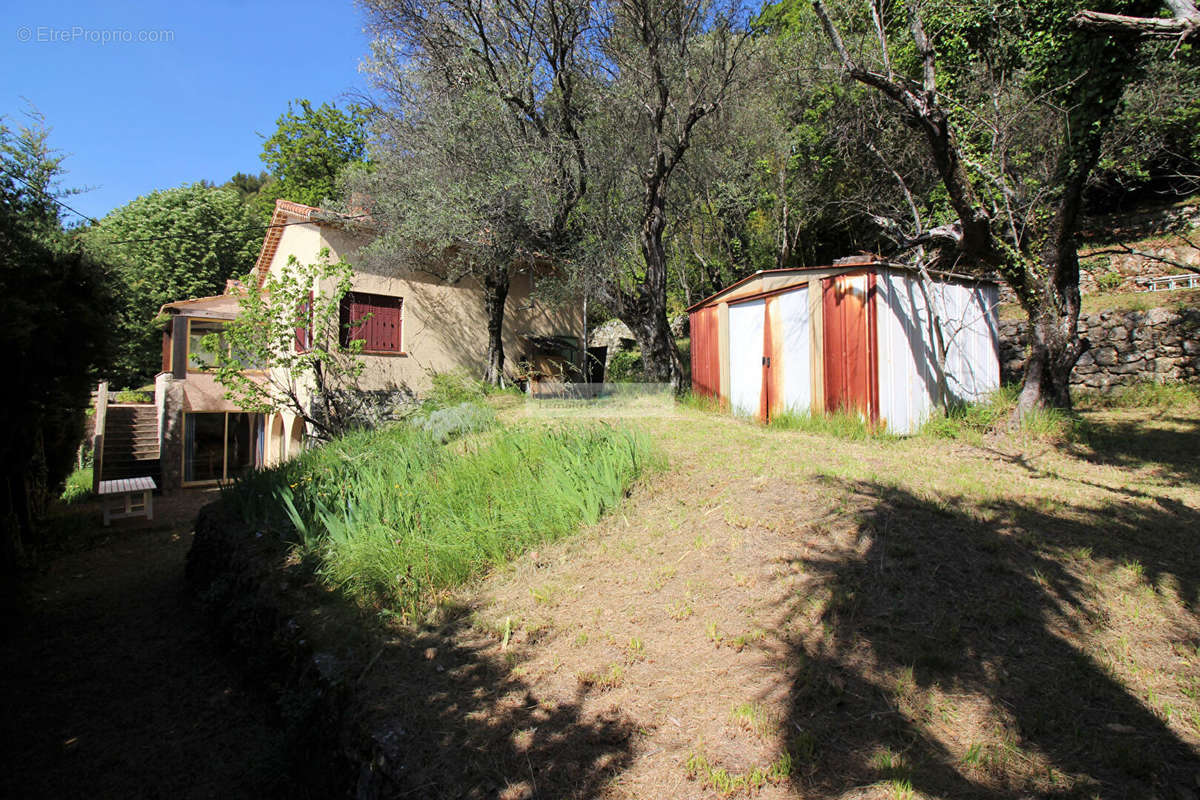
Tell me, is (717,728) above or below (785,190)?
below

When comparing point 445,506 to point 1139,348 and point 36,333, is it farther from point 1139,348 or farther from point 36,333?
point 1139,348

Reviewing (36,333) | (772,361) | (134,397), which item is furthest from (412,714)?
(134,397)

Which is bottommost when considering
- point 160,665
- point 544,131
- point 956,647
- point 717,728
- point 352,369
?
point 160,665

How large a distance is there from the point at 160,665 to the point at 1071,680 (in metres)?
6.51

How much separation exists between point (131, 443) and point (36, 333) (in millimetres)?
13663

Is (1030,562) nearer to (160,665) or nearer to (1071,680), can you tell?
(1071,680)

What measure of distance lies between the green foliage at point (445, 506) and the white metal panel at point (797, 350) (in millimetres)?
3867

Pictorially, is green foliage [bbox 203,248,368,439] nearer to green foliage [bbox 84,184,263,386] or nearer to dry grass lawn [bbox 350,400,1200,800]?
dry grass lawn [bbox 350,400,1200,800]

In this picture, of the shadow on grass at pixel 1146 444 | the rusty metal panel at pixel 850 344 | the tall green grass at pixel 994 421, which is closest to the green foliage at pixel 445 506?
the rusty metal panel at pixel 850 344

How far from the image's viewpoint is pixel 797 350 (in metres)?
8.20

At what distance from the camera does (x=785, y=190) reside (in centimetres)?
1491

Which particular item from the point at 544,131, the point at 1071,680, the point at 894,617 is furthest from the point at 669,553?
the point at 544,131

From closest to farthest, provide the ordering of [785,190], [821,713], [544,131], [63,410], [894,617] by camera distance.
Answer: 1. [821,713]
2. [894,617]
3. [63,410]
4. [544,131]
5. [785,190]

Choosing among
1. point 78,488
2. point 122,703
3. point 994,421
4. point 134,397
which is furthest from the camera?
point 134,397
